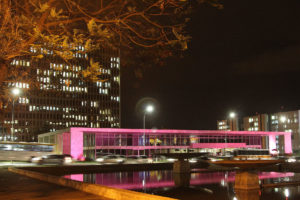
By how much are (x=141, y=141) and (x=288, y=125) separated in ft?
354

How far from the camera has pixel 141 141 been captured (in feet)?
217

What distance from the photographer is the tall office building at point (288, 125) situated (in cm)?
14450

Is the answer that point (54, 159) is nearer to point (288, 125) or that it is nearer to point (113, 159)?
point (113, 159)

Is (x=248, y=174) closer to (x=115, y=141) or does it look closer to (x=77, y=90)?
(x=115, y=141)

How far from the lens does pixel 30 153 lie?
5300 cm

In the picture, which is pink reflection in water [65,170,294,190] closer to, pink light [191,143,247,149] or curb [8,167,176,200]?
curb [8,167,176,200]

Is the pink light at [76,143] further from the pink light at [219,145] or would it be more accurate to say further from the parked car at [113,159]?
the pink light at [219,145]

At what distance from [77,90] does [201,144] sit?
85072 mm

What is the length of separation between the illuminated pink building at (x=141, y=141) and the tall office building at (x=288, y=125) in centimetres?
6687

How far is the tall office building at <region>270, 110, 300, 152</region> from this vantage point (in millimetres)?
144500

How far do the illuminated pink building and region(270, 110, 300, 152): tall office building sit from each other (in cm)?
6687

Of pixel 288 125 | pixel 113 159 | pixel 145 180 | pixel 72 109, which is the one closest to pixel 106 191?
pixel 145 180

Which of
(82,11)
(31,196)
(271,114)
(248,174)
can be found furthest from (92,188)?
(271,114)

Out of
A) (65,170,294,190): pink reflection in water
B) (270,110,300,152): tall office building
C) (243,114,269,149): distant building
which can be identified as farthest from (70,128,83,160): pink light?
(243,114,269,149): distant building
